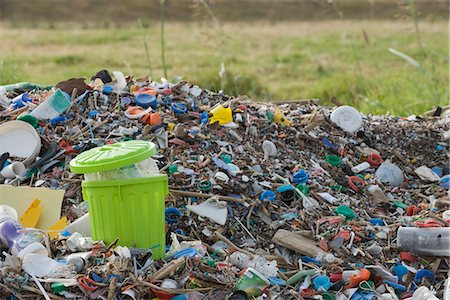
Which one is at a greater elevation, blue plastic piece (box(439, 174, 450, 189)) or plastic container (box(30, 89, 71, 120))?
plastic container (box(30, 89, 71, 120))

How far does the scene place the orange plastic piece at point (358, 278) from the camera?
3104 millimetres

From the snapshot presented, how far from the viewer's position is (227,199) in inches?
138

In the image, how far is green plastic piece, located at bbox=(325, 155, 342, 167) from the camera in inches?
163

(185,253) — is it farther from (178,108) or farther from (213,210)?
(178,108)

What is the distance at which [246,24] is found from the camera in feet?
51.6

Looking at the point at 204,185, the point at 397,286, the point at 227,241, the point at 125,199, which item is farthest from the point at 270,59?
the point at 125,199

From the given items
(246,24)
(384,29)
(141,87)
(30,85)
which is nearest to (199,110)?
(141,87)

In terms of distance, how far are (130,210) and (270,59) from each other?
8.87 metres

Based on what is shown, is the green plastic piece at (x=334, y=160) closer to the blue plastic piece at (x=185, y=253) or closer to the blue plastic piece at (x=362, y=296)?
the blue plastic piece at (x=362, y=296)

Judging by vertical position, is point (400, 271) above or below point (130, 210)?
below

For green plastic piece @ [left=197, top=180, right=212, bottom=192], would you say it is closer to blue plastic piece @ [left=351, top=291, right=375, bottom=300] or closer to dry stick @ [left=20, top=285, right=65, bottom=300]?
blue plastic piece @ [left=351, top=291, right=375, bottom=300]

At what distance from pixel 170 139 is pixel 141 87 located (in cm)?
63

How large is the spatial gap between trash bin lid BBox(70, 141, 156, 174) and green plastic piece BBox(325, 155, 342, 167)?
1424 millimetres

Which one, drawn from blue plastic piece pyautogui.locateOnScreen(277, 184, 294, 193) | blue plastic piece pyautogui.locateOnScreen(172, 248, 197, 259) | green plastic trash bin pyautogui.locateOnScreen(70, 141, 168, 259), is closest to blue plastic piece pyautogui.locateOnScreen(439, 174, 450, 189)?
blue plastic piece pyautogui.locateOnScreen(277, 184, 294, 193)
